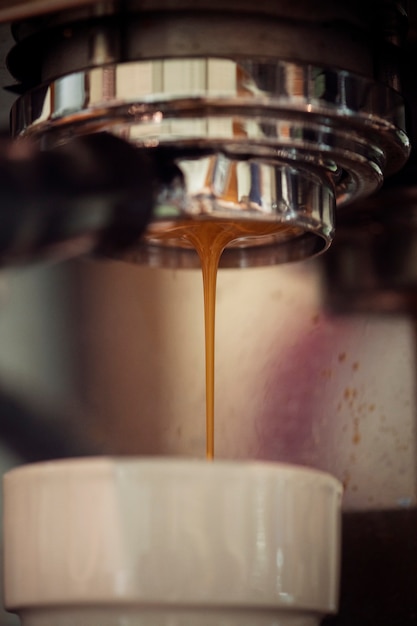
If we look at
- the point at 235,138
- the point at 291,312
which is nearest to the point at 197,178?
the point at 235,138

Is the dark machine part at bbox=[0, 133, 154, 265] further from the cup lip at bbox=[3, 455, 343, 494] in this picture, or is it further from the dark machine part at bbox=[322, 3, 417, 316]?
the dark machine part at bbox=[322, 3, 417, 316]

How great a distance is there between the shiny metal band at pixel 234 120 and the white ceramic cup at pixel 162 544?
0.36ft

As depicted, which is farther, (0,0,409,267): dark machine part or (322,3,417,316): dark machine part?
(322,3,417,316): dark machine part

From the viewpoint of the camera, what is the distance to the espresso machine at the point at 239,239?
0.46m

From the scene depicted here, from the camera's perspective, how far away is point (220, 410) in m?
0.62

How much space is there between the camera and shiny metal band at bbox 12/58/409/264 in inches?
18.1

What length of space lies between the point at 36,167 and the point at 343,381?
0.28m

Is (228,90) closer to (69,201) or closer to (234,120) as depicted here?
(234,120)

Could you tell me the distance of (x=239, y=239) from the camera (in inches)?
22.9

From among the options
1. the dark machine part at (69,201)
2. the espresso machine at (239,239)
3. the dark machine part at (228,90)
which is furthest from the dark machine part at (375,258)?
the dark machine part at (69,201)

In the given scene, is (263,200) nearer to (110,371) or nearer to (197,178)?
(197,178)

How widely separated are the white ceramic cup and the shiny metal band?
0.36 feet

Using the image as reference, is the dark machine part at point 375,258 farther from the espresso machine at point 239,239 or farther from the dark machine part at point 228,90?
the dark machine part at point 228,90

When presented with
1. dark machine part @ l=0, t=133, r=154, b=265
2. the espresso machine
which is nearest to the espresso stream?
the espresso machine
